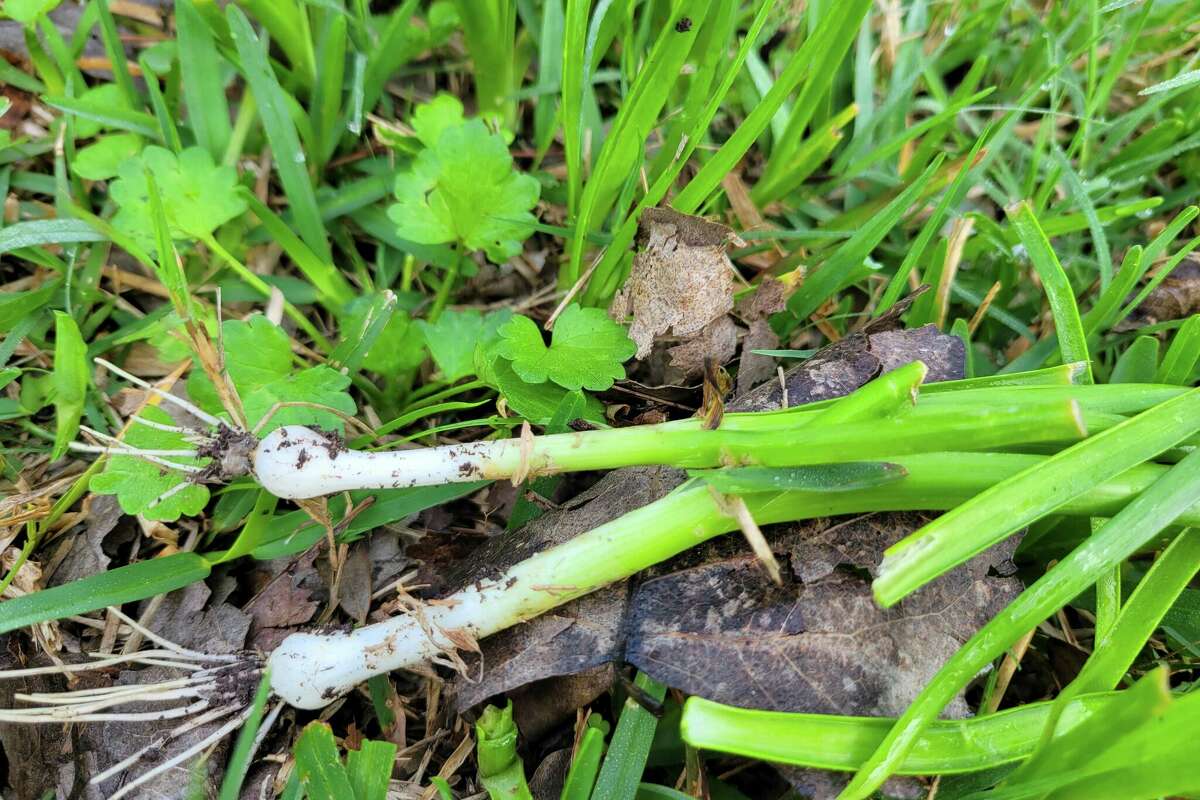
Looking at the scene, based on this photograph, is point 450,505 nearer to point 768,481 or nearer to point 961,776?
point 768,481

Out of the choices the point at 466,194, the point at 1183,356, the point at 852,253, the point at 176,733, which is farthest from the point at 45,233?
the point at 1183,356

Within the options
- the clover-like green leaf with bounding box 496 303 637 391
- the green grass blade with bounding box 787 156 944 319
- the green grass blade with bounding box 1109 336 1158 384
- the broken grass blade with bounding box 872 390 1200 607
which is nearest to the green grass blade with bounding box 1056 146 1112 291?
the green grass blade with bounding box 1109 336 1158 384

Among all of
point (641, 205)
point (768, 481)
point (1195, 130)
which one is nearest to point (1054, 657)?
point (768, 481)

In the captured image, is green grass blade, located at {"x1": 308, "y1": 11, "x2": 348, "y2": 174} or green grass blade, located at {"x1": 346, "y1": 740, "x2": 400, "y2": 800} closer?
green grass blade, located at {"x1": 346, "y1": 740, "x2": 400, "y2": 800}

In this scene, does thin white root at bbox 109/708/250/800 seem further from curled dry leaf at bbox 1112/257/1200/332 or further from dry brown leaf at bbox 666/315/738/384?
curled dry leaf at bbox 1112/257/1200/332

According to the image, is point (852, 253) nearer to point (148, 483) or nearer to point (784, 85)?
point (784, 85)
